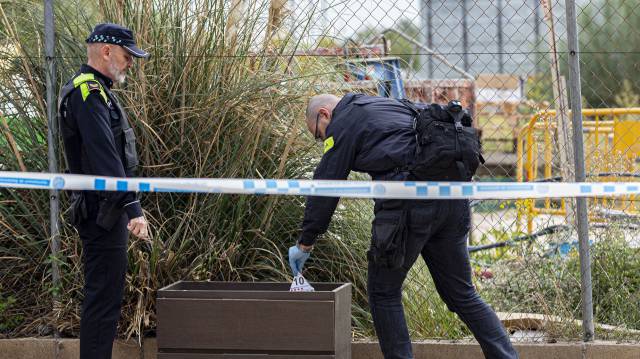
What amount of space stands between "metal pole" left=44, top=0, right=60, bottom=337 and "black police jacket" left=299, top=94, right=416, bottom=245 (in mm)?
1693

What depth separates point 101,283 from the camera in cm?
461

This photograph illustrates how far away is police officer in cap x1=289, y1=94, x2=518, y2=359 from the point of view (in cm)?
454

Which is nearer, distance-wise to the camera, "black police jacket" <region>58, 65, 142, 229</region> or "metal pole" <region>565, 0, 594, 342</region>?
"black police jacket" <region>58, 65, 142, 229</region>

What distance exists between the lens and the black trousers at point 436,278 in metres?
4.59

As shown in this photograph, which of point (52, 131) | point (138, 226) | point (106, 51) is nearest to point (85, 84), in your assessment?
point (106, 51)

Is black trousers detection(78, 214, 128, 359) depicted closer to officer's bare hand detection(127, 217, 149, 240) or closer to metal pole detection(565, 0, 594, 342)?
officer's bare hand detection(127, 217, 149, 240)

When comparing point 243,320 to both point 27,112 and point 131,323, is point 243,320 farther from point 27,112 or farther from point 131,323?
point 27,112

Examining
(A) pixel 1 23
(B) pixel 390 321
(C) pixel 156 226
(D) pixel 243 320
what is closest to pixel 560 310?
(B) pixel 390 321

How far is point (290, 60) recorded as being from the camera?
5855 mm

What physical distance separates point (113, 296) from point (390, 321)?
1415 mm

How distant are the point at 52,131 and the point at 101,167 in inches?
48.7

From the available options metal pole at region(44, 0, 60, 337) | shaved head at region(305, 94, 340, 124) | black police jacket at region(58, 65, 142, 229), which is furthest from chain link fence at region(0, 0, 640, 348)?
black police jacket at region(58, 65, 142, 229)

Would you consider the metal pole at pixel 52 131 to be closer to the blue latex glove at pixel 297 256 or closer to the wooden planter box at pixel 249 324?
the wooden planter box at pixel 249 324

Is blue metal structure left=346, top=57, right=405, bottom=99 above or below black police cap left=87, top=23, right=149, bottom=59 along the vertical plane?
below
